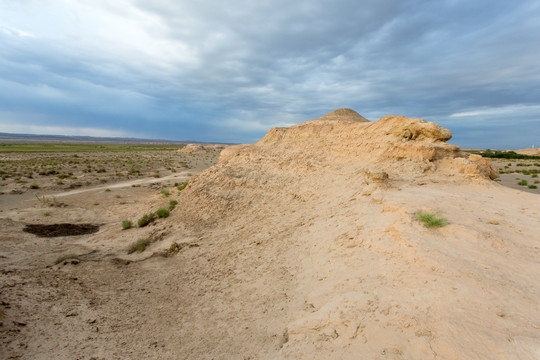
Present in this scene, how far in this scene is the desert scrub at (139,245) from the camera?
9.51 m

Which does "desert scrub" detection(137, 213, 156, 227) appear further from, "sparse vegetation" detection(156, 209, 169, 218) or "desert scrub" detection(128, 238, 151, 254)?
"desert scrub" detection(128, 238, 151, 254)

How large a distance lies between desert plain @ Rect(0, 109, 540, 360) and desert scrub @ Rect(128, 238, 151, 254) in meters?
0.06

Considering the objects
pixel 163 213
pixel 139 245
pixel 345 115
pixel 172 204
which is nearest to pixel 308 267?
pixel 139 245

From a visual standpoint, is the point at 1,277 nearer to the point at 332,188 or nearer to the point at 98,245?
the point at 98,245

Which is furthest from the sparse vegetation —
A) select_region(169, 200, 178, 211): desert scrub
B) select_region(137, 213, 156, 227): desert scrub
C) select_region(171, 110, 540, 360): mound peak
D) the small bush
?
select_region(171, 110, 540, 360): mound peak

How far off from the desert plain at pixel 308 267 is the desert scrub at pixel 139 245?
63mm

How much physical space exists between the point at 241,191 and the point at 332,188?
3677 millimetres

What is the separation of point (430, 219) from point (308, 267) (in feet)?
8.48

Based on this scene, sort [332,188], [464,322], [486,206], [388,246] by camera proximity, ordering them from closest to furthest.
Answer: [464,322], [388,246], [486,206], [332,188]

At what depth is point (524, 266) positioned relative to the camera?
14.9 feet

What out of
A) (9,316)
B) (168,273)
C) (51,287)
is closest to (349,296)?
(168,273)

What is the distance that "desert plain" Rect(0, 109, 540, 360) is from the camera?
3.70 metres

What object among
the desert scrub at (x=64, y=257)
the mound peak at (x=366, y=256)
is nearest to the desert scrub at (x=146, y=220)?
the mound peak at (x=366, y=256)

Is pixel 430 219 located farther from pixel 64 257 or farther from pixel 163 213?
pixel 64 257
